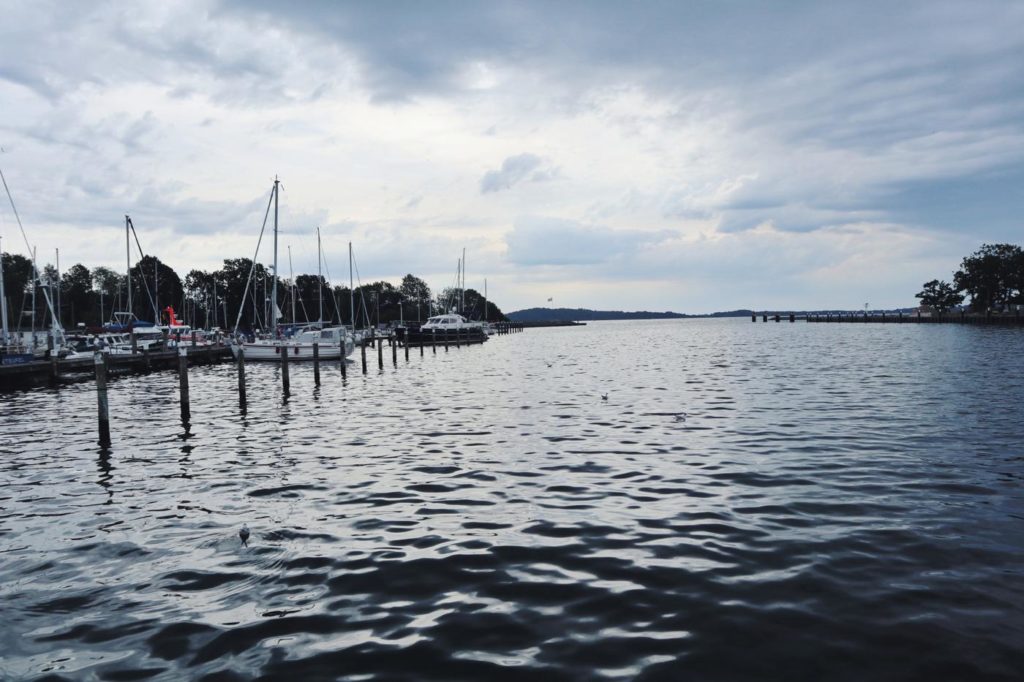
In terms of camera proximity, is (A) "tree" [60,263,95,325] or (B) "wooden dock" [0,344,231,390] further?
(A) "tree" [60,263,95,325]

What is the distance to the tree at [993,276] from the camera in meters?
143

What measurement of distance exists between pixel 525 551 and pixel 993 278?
172m

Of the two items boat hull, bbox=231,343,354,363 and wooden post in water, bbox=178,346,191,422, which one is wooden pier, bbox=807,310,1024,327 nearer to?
boat hull, bbox=231,343,354,363

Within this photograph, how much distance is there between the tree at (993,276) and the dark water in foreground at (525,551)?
152m

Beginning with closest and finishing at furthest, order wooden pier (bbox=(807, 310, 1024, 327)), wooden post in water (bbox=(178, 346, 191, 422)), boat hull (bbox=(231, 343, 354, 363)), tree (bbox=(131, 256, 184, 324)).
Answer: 1. wooden post in water (bbox=(178, 346, 191, 422))
2. boat hull (bbox=(231, 343, 354, 363))
3. wooden pier (bbox=(807, 310, 1024, 327))
4. tree (bbox=(131, 256, 184, 324))

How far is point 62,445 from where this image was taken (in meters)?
19.2

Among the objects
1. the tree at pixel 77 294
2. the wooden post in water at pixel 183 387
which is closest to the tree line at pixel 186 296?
the tree at pixel 77 294

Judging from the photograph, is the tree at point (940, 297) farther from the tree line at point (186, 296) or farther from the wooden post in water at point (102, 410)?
the wooden post in water at point (102, 410)

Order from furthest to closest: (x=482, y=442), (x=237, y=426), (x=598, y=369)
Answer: (x=598, y=369)
(x=237, y=426)
(x=482, y=442)

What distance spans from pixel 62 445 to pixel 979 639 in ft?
70.5

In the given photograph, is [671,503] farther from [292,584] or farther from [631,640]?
[292,584]

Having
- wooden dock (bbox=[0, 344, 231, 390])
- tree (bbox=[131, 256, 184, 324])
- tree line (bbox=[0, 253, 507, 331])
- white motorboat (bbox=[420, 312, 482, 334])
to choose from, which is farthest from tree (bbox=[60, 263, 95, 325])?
wooden dock (bbox=[0, 344, 231, 390])

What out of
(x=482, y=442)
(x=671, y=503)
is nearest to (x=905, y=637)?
(x=671, y=503)

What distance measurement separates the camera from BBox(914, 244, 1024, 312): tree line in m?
143
